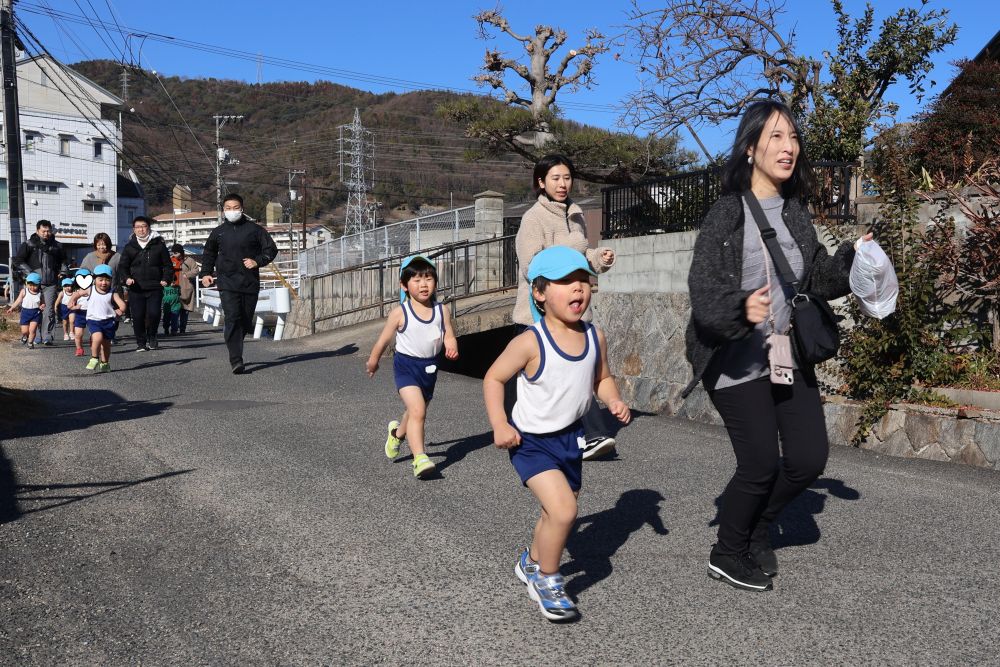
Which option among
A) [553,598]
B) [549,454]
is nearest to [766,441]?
[549,454]

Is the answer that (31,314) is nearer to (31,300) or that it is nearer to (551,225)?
(31,300)

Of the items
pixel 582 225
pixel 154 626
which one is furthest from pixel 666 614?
pixel 582 225

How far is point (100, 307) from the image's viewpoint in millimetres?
11211

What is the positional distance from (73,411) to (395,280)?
39.4 ft

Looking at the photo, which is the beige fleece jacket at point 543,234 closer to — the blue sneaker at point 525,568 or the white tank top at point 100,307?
the blue sneaker at point 525,568

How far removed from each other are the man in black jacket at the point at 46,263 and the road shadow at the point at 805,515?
44.2 ft

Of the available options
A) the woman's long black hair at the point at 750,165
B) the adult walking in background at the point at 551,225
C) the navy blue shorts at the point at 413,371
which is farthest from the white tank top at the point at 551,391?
the navy blue shorts at the point at 413,371

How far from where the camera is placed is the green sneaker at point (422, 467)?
223 inches

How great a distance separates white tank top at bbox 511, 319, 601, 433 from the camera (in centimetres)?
352

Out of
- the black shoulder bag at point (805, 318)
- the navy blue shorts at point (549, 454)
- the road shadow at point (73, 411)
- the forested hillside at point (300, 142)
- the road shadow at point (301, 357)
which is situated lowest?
the road shadow at point (73, 411)

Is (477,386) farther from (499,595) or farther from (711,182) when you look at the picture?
(499,595)

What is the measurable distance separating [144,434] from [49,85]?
195 feet

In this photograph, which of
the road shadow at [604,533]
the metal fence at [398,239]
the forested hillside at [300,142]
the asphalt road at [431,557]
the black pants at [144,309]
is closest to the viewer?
the asphalt road at [431,557]

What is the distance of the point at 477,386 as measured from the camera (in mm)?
10844
